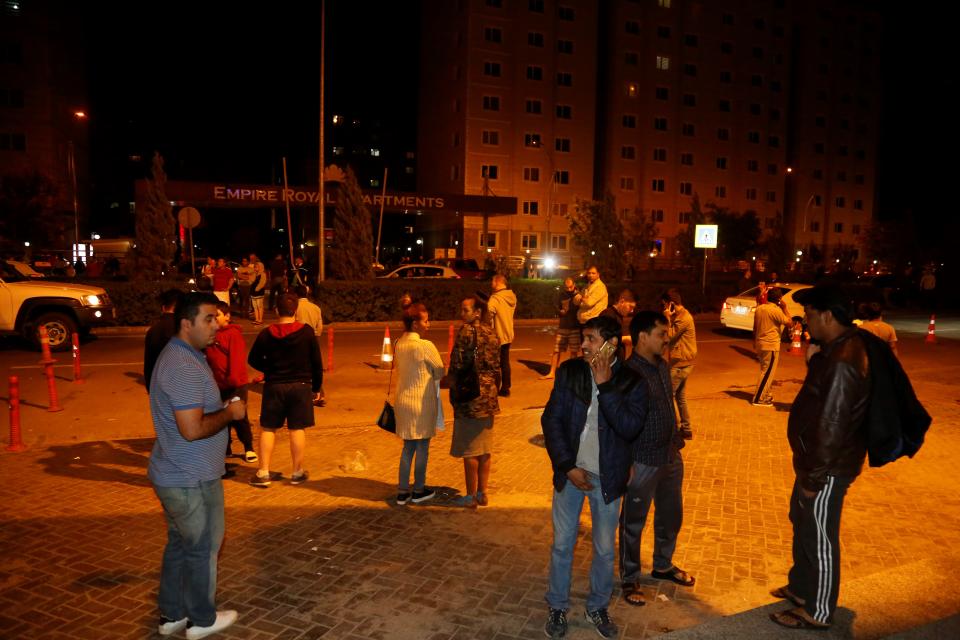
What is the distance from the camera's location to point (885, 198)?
85.9 m

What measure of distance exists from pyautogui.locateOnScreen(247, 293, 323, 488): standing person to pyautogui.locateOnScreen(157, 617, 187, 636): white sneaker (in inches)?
95.4

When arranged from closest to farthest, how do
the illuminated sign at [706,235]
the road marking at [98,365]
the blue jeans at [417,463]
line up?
the blue jeans at [417,463]
the road marking at [98,365]
the illuminated sign at [706,235]

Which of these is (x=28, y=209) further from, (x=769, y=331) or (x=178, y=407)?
(x=178, y=407)

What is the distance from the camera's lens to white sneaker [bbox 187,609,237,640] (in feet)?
12.5

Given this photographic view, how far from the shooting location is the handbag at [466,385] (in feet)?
18.5

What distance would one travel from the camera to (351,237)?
A: 21.5m

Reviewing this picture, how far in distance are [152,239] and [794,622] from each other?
74.5 ft

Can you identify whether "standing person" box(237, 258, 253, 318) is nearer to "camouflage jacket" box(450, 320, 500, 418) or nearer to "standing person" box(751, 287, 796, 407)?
"standing person" box(751, 287, 796, 407)

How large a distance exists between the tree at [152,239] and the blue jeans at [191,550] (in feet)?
66.5

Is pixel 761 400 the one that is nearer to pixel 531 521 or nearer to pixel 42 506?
pixel 531 521

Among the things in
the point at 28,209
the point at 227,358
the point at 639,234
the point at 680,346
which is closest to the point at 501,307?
the point at 680,346

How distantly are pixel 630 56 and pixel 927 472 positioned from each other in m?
62.9

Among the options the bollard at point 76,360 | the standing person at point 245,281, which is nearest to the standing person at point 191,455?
the bollard at point 76,360

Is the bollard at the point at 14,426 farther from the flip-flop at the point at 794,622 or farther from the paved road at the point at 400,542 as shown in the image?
the flip-flop at the point at 794,622
